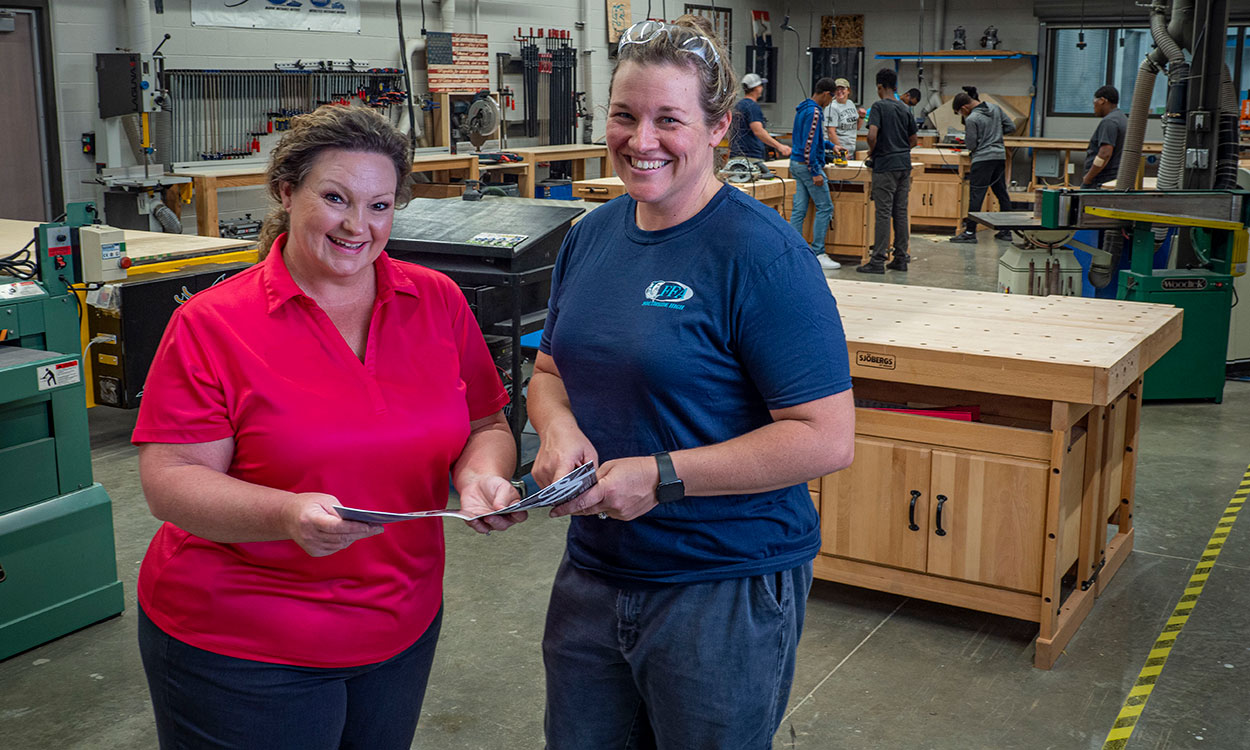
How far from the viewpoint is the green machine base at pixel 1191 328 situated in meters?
5.55

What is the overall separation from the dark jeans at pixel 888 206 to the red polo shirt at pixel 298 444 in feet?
26.6

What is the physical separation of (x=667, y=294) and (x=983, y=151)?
10586mm

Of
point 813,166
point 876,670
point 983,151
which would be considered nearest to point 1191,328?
point 876,670

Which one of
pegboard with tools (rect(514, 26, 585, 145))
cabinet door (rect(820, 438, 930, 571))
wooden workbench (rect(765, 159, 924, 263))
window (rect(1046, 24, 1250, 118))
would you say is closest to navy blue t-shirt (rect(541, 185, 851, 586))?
cabinet door (rect(820, 438, 930, 571))

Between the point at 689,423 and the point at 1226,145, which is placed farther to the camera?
the point at 1226,145

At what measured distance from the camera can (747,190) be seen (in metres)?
8.62

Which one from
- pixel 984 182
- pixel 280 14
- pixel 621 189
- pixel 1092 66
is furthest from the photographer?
pixel 1092 66

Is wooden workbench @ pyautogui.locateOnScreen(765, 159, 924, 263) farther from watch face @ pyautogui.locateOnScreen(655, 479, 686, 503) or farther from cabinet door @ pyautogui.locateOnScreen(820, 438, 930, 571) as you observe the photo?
watch face @ pyautogui.locateOnScreen(655, 479, 686, 503)

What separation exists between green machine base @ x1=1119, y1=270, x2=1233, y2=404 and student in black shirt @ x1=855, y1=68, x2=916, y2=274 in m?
3.42

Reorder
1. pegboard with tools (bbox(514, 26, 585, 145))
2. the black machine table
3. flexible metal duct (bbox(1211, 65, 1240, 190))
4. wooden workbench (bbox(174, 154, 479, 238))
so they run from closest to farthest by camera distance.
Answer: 1. the black machine table
2. flexible metal duct (bbox(1211, 65, 1240, 190))
3. wooden workbench (bbox(174, 154, 479, 238))
4. pegboard with tools (bbox(514, 26, 585, 145))

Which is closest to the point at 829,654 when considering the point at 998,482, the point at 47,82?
the point at 998,482

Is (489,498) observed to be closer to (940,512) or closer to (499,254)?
(940,512)

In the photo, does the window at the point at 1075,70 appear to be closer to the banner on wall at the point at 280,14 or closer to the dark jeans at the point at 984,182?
the dark jeans at the point at 984,182

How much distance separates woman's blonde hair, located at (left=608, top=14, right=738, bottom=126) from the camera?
147cm
